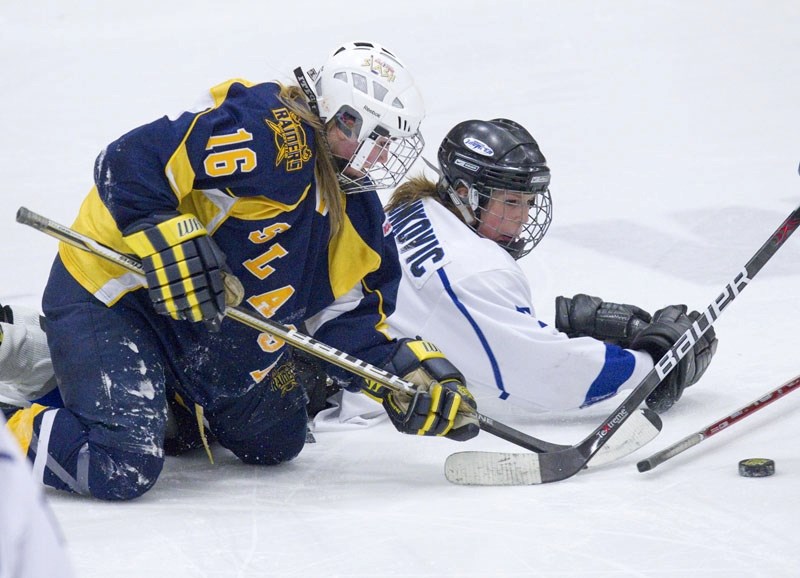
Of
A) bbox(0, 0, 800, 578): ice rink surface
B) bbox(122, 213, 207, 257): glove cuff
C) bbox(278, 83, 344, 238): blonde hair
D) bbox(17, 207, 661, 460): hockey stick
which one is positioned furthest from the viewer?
bbox(278, 83, 344, 238): blonde hair

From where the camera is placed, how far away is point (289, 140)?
108 inches

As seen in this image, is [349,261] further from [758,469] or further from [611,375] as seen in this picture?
[758,469]

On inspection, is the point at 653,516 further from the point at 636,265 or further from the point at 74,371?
the point at 636,265

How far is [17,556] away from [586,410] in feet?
8.77

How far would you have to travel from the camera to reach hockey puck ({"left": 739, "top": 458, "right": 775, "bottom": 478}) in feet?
8.95

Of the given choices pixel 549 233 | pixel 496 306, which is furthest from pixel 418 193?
pixel 549 233

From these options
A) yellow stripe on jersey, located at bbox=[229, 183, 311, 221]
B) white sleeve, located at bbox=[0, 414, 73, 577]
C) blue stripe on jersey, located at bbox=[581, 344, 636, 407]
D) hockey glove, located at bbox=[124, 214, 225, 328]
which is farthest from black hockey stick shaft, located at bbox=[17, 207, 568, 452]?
white sleeve, located at bbox=[0, 414, 73, 577]

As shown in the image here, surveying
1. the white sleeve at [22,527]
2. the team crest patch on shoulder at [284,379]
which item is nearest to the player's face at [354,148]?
the team crest patch on shoulder at [284,379]

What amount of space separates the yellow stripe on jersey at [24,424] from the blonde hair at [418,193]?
1.27m

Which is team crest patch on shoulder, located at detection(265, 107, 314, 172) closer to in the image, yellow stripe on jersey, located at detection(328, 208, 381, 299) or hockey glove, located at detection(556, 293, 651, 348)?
yellow stripe on jersey, located at detection(328, 208, 381, 299)

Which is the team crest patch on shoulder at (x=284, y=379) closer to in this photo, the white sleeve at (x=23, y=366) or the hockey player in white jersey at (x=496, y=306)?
the hockey player in white jersey at (x=496, y=306)

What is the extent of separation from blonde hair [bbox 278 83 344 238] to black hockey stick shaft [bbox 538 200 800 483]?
776 millimetres

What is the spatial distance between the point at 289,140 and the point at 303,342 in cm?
49

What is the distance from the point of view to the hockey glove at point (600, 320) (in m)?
3.62
